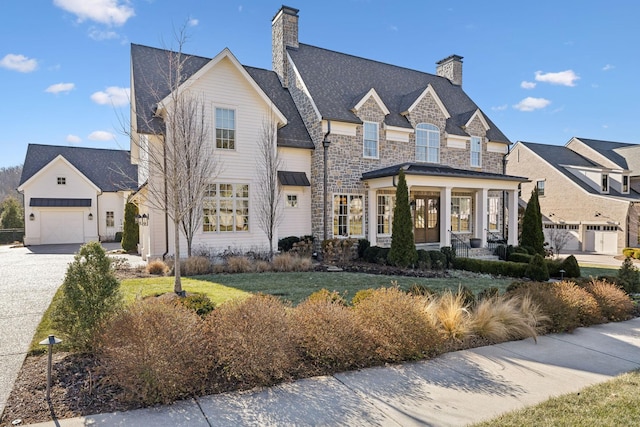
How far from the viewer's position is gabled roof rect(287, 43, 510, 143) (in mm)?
17328

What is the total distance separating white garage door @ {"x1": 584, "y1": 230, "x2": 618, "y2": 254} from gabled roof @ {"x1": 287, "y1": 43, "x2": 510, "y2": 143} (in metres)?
13.3

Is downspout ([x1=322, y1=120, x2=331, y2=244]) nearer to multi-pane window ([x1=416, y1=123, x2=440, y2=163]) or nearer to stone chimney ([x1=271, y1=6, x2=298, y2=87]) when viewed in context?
stone chimney ([x1=271, y1=6, x2=298, y2=87])

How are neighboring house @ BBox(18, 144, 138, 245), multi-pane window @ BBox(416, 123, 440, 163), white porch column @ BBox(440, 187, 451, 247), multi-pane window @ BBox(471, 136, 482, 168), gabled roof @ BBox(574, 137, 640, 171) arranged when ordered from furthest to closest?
gabled roof @ BBox(574, 137, 640, 171) → neighboring house @ BBox(18, 144, 138, 245) → multi-pane window @ BBox(471, 136, 482, 168) → multi-pane window @ BBox(416, 123, 440, 163) → white porch column @ BBox(440, 187, 451, 247)

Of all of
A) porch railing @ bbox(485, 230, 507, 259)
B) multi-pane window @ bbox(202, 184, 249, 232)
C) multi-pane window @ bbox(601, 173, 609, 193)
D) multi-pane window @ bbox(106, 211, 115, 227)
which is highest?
multi-pane window @ bbox(601, 173, 609, 193)

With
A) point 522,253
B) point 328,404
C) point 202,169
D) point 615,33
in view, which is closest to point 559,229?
point 522,253

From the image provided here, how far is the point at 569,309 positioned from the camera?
6.55m

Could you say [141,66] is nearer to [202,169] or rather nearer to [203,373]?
[202,169]

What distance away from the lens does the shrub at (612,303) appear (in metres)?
7.23

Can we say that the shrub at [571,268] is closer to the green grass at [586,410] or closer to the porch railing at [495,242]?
the porch railing at [495,242]

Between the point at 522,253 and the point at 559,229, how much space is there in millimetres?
16885

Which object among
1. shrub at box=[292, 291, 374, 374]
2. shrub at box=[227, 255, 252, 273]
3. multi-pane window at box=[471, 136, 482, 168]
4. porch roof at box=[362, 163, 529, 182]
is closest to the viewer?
Answer: shrub at box=[292, 291, 374, 374]

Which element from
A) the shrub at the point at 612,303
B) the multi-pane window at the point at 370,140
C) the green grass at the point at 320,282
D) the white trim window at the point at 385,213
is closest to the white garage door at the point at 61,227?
the green grass at the point at 320,282

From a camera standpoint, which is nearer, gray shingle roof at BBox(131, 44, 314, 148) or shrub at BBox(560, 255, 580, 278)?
shrub at BBox(560, 255, 580, 278)

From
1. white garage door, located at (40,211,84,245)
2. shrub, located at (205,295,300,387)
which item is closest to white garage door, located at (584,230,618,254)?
shrub, located at (205,295,300,387)
